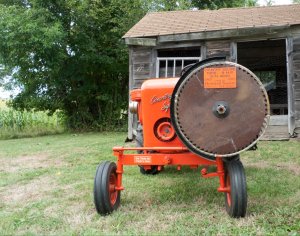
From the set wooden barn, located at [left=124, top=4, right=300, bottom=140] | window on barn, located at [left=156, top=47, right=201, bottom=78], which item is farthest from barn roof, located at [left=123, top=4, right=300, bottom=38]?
window on barn, located at [left=156, top=47, right=201, bottom=78]

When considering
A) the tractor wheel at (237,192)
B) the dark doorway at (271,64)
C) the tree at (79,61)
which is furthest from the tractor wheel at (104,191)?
the dark doorway at (271,64)

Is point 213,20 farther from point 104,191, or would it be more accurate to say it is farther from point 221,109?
point 104,191

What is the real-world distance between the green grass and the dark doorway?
748cm

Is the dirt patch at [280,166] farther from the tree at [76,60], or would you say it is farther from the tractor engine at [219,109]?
the tree at [76,60]

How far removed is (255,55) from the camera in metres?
14.3

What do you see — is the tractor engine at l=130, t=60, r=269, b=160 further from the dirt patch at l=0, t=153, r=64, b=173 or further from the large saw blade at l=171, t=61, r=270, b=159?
the dirt patch at l=0, t=153, r=64, b=173

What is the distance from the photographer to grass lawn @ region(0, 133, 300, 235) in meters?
3.21

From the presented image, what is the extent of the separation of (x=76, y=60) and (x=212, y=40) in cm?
564

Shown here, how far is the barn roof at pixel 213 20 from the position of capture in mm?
9258

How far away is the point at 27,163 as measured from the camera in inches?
270

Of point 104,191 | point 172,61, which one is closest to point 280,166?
point 104,191

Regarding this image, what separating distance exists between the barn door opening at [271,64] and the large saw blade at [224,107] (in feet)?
28.7

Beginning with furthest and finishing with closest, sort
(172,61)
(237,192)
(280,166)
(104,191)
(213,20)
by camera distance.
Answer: (213,20) < (172,61) < (280,166) < (104,191) < (237,192)

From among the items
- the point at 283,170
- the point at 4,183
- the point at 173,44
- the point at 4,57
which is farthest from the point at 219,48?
the point at 4,57
